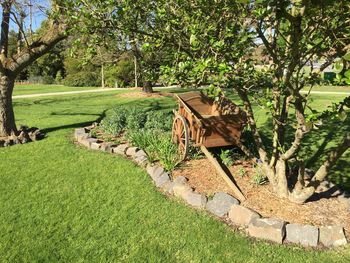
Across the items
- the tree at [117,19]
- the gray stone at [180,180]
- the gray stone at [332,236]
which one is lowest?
the gray stone at [332,236]

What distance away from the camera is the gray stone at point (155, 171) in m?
6.86

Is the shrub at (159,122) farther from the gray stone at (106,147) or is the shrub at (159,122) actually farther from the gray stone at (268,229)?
the gray stone at (268,229)

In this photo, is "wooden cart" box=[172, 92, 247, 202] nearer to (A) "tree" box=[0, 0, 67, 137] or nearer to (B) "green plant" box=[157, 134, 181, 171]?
(B) "green plant" box=[157, 134, 181, 171]

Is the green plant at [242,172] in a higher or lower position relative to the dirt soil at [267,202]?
higher

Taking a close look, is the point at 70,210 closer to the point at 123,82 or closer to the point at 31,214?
the point at 31,214

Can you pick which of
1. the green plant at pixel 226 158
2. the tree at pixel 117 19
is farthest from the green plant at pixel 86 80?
the tree at pixel 117 19

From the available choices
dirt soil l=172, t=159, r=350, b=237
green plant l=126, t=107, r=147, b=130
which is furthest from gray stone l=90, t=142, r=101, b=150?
dirt soil l=172, t=159, r=350, b=237

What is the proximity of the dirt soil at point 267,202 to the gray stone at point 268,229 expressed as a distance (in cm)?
41

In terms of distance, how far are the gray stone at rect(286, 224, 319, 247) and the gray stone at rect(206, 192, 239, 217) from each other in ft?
3.41

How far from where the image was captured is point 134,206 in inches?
229

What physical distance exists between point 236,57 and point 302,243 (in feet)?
9.29

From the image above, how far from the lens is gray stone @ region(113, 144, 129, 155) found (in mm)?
8500

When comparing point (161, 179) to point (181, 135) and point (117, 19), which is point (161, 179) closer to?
point (181, 135)

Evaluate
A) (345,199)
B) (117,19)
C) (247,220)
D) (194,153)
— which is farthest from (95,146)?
(345,199)
